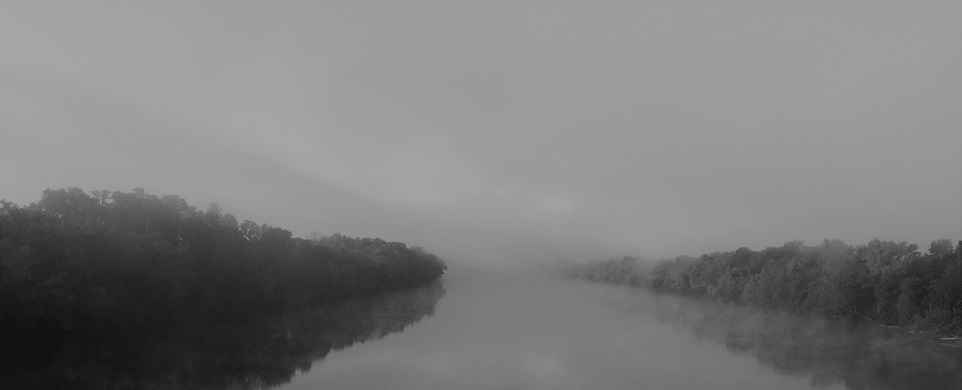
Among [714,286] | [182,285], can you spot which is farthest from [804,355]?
[714,286]

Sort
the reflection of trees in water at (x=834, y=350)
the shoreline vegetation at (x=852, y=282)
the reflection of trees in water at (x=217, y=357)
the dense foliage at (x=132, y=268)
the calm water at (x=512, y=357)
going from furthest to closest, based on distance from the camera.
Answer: the shoreline vegetation at (x=852, y=282) < the dense foliage at (x=132, y=268) < the reflection of trees in water at (x=834, y=350) < the calm water at (x=512, y=357) < the reflection of trees in water at (x=217, y=357)

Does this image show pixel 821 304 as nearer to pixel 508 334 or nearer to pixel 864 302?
pixel 864 302

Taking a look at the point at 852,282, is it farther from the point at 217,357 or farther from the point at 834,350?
the point at 217,357

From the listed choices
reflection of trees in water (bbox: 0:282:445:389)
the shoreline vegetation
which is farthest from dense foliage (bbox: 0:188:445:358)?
the shoreline vegetation

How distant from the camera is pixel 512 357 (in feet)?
80.1

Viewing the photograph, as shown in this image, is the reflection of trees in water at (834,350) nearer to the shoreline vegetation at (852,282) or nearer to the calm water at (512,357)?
the calm water at (512,357)

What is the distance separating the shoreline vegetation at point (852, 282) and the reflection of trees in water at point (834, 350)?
222 cm

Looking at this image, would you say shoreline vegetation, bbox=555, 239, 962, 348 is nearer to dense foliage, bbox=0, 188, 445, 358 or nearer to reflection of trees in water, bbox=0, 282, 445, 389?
reflection of trees in water, bbox=0, 282, 445, 389

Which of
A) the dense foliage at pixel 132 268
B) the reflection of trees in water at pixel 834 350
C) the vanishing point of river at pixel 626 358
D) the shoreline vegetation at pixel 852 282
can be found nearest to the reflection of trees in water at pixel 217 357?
the vanishing point of river at pixel 626 358

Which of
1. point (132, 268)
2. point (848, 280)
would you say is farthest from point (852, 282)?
point (132, 268)

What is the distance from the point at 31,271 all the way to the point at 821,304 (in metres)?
48.6

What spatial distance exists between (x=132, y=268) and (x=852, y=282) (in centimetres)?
4549

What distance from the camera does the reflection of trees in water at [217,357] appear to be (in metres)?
19.0

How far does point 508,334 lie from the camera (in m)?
32.0
